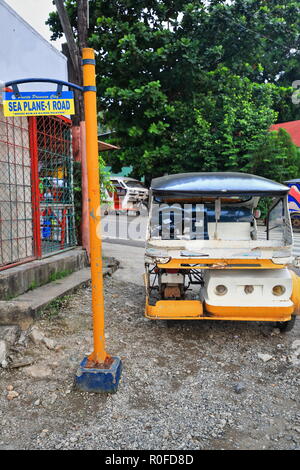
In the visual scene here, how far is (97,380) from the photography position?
3.10 metres

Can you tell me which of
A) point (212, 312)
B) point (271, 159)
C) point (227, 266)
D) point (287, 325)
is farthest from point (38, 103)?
point (271, 159)

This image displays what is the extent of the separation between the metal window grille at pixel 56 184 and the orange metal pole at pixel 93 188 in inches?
140

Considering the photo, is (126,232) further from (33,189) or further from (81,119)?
(33,189)

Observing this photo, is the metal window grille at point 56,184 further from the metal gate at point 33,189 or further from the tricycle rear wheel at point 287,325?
the tricycle rear wheel at point 287,325

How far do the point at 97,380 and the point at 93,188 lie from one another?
1634 mm

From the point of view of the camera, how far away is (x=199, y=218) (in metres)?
5.04

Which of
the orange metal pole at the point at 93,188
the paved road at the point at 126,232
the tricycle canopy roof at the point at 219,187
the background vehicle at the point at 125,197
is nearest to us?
the orange metal pole at the point at 93,188

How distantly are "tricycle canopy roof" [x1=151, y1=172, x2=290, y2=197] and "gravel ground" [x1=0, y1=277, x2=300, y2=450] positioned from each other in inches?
69.5

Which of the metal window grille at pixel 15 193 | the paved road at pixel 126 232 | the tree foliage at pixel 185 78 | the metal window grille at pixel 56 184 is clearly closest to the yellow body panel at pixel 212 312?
the metal window grille at pixel 15 193

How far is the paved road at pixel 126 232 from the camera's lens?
1226 centimetres

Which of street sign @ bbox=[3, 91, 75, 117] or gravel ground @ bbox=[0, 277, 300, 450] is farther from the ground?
street sign @ bbox=[3, 91, 75, 117]

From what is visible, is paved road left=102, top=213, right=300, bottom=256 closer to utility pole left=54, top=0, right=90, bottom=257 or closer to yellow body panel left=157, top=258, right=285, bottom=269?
utility pole left=54, top=0, right=90, bottom=257

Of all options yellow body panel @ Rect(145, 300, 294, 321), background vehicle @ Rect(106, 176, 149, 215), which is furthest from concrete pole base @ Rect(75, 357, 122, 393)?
background vehicle @ Rect(106, 176, 149, 215)

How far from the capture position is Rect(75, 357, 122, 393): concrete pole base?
10.1 feet
